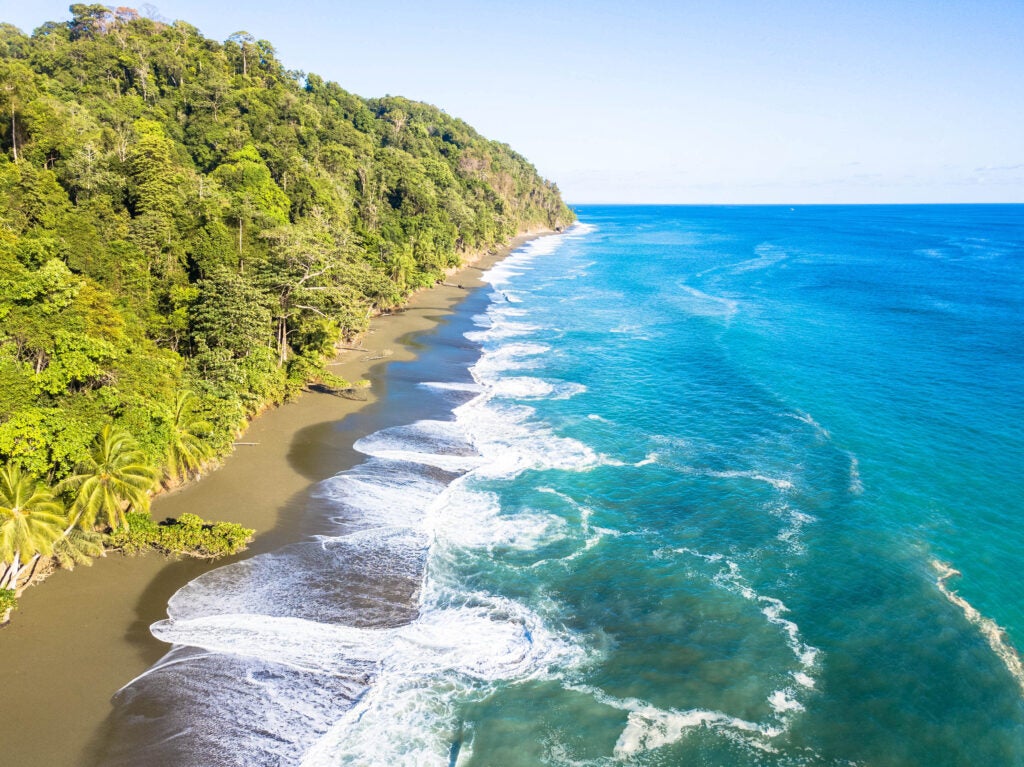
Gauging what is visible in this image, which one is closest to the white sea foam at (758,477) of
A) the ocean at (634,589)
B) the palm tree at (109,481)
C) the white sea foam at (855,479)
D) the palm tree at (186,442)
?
the ocean at (634,589)

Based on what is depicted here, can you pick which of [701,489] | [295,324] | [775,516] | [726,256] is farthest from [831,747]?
[726,256]

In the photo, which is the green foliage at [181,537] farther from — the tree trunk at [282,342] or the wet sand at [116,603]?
the tree trunk at [282,342]

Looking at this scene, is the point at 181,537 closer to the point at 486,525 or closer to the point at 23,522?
the point at 23,522

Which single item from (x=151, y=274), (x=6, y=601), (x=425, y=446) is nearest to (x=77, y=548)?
(x=6, y=601)

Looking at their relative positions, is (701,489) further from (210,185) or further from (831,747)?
(210,185)

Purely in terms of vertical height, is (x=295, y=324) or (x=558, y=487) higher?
(x=295, y=324)

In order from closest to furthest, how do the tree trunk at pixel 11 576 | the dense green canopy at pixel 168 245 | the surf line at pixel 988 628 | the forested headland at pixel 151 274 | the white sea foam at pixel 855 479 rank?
the tree trunk at pixel 11 576 → the surf line at pixel 988 628 → the forested headland at pixel 151 274 → the dense green canopy at pixel 168 245 → the white sea foam at pixel 855 479

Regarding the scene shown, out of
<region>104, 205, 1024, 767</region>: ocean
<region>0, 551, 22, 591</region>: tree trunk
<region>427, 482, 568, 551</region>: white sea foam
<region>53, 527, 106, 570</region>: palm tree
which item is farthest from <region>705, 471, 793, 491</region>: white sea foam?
<region>0, 551, 22, 591</region>: tree trunk
